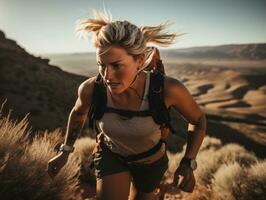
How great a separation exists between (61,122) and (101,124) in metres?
17.2

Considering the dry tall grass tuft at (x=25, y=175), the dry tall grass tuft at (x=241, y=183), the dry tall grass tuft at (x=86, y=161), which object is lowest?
the dry tall grass tuft at (x=86, y=161)

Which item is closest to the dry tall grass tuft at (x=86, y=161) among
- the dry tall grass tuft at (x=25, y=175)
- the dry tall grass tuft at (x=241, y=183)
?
the dry tall grass tuft at (x=241, y=183)

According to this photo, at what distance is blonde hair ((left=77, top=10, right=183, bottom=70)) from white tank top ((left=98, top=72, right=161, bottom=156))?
13.2 inches

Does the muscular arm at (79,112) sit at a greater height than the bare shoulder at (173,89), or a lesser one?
lesser

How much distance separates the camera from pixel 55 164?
3.15m

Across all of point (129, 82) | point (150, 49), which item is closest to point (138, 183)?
point (129, 82)

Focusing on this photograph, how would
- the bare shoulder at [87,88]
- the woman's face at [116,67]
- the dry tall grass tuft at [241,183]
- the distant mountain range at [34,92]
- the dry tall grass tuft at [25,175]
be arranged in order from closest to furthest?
the woman's face at [116,67] → the bare shoulder at [87,88] → the dry tall grass tuft at [25,175] → the dry tall grass tuft at [241,183] → the distant mountain range at [34,92]

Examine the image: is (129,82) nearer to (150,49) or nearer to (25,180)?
(150,49)

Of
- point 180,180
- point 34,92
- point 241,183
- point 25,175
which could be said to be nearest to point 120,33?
point 180,180

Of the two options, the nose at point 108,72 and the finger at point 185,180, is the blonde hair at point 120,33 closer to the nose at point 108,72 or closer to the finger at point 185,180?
the nose at point 108,72

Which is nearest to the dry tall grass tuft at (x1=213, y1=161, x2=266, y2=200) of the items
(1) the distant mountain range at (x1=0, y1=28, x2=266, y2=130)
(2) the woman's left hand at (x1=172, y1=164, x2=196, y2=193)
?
(2) the woman's left hand at (x1=172, y1=164, x2=196, y2=193)

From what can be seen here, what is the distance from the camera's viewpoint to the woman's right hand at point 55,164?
10.1 feet

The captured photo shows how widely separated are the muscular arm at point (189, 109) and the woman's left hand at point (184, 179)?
157mm

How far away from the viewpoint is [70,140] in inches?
133
